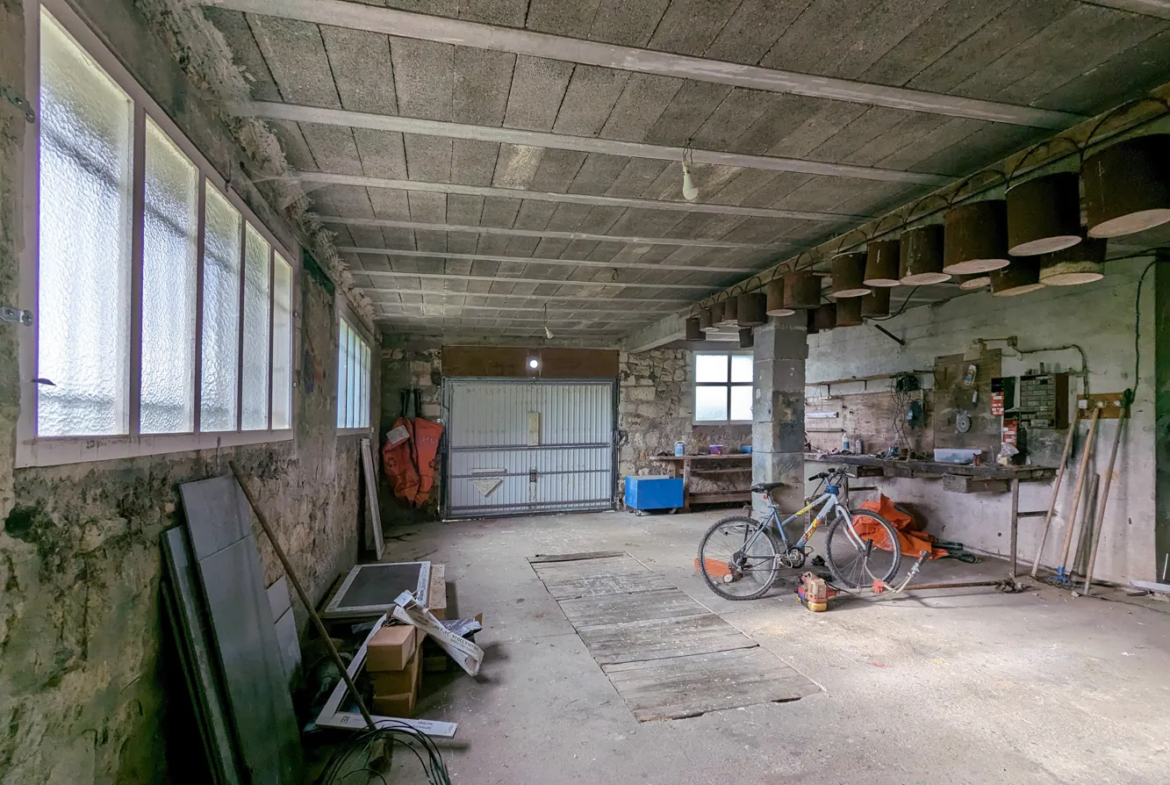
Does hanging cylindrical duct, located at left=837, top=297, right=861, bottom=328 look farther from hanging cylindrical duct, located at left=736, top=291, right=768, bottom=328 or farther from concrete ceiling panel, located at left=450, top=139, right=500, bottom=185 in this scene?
concrete ceiling panel, located at left=450, top=139, right=500, bottom=185

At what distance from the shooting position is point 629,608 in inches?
156

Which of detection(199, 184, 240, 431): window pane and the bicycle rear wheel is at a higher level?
detection(199, 184, 240, 431): window pane

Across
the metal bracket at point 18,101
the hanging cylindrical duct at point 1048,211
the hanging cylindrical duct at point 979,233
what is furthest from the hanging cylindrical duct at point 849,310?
the metal bracket at point 18,101

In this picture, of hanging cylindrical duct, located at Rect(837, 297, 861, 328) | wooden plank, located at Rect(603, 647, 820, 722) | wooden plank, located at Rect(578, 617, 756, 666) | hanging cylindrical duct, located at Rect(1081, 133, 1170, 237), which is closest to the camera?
hanging cylindrical duct, located at Rect(1081, 133, 1170, 237)

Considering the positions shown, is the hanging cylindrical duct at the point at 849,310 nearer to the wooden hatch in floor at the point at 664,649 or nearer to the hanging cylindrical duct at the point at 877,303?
the hanging cylindrical duct at the point at 877,303

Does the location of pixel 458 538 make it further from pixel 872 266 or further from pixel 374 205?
pixel 872 266

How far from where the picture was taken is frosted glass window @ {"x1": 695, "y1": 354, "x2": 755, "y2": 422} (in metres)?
8.71

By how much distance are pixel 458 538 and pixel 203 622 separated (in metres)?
4.94

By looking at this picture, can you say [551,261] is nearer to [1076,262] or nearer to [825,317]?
[825,317]

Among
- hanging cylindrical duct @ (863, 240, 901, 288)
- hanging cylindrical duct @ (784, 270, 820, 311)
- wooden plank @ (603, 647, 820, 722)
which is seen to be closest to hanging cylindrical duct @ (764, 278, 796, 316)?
hanging cylindrical duct @ (784, 270, 820, 311)

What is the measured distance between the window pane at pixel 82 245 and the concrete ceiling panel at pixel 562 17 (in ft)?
3.50

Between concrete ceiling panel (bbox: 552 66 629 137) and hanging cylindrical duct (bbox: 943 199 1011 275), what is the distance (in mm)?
1575

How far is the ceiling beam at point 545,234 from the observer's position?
3279 mm

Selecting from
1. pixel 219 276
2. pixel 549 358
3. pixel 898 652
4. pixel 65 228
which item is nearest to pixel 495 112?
pixel 219 276
